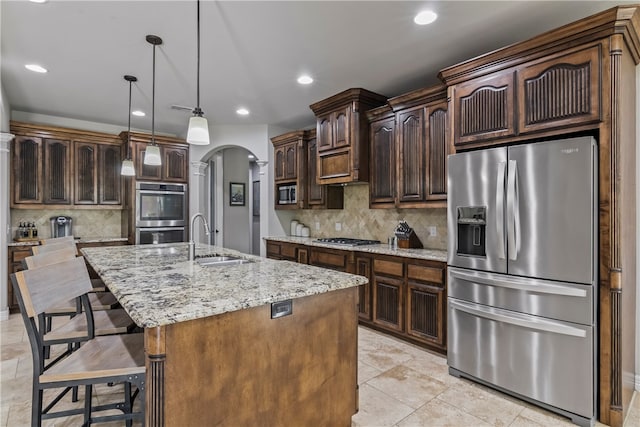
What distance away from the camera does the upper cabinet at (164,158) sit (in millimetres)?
5137

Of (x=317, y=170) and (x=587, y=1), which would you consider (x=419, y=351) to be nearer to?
(x=317, y=170)

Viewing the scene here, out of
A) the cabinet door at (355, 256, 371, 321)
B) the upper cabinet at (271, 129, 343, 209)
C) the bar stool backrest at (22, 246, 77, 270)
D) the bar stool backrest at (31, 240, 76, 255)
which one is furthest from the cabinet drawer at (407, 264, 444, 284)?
the bar stool backrest at (31, 240, 76, 255)

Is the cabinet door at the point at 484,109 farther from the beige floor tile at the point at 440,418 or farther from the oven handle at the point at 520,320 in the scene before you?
the beige floor tile at the point at 440,418

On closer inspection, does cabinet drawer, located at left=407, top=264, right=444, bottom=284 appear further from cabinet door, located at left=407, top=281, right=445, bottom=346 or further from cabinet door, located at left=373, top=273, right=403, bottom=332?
cabinet door, located at left=373, top=273, right=403, bottom=332

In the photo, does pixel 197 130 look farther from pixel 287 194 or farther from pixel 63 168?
pixel 63 168

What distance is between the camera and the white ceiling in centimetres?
234

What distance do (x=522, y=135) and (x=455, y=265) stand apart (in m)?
1.06

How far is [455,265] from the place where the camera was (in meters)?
2.69

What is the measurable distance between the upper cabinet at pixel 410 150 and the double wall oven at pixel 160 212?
3.27 meters

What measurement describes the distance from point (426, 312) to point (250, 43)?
2.78 meters

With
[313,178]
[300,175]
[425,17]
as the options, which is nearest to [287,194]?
[300,175]

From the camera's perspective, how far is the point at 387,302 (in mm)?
3473

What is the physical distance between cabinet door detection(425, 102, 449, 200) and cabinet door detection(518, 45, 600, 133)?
858mm

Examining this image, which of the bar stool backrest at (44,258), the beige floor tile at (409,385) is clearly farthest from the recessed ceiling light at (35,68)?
the beige floor tile at (409,385)
